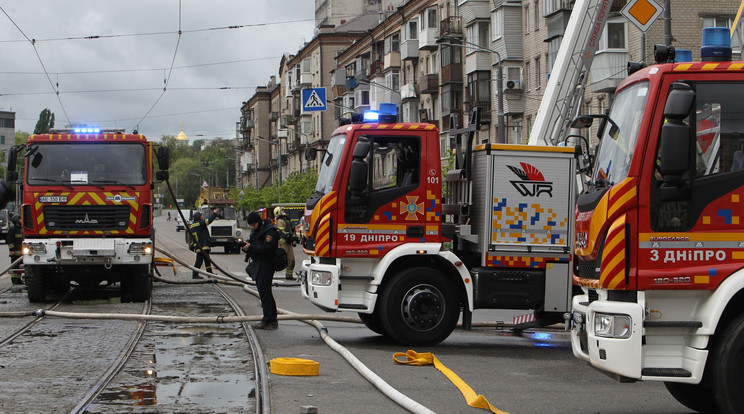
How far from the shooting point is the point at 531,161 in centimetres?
1270

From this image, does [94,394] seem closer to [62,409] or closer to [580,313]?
[62,409]

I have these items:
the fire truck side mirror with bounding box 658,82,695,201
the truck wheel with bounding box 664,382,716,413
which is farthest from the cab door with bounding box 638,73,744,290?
the truck wheel with bounding box 664,382,716,413

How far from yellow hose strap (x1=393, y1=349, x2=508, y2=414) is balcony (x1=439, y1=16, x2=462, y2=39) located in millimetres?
45226

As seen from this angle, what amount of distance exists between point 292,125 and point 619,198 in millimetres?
104758

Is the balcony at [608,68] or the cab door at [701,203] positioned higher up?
the balcony at [608,68]

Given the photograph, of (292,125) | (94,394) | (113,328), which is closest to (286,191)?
(292,125)

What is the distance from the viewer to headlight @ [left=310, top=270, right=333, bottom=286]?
42.3 ft

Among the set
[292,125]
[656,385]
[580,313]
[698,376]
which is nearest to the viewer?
[698,376]

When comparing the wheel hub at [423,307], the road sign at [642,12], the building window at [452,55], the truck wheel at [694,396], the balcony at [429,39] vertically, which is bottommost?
the truck wheel at [694,396]

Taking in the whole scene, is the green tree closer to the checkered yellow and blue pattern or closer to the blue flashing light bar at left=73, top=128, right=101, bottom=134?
the blue flashing light bar at left=73, top=128, right=101, bottom=134

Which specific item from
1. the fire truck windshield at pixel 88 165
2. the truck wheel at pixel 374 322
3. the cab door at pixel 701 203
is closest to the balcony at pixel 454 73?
the fire truck windshield at pixel 88 165

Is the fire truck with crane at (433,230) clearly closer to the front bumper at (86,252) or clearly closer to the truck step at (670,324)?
the truck step at (670,324)

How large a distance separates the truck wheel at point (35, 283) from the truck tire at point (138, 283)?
58.1 inches

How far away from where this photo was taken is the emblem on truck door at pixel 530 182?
41.5ft
